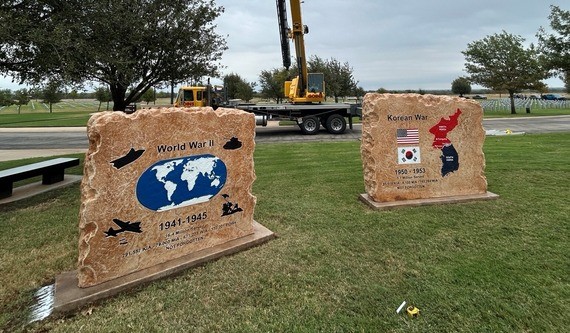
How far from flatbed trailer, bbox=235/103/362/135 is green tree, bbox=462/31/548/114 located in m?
19.9

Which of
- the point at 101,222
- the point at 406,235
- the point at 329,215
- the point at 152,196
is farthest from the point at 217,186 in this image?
the point at 406,235

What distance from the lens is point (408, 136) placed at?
4.98 m

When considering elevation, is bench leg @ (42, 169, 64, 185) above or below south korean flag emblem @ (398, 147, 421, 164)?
below

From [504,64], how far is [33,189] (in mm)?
33741

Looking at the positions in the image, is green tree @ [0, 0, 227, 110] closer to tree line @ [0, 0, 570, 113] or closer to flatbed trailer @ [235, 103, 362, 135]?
tree line @ [0, 0, 570, 113]

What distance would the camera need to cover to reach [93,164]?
2.82m

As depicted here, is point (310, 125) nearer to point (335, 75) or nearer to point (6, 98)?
point (335, 75)

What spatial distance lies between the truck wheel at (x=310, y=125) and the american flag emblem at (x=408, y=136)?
11185 mm

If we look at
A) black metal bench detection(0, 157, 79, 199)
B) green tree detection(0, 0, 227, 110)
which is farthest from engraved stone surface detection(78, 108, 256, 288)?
black metal bench detection(0, 157, 79, 199)

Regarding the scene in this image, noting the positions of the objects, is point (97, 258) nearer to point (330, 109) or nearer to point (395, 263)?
point (395, 263)

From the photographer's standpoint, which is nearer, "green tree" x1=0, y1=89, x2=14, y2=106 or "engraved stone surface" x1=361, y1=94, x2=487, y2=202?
"engraved stone surface" x1=361, y1=94, x2=487, y2=202

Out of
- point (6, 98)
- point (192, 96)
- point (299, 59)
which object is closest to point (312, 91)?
point (299, 59)

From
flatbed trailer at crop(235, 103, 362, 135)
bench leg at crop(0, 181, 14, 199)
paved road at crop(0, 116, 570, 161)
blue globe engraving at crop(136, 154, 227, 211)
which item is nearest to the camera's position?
blue globe engraving at crop(136, 154, 227, 211)

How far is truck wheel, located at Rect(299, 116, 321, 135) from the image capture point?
16.1 metres
